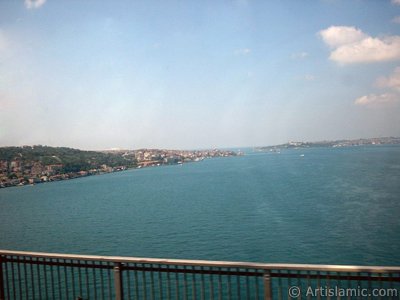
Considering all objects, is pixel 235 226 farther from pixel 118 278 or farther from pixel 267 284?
pixel 267 284

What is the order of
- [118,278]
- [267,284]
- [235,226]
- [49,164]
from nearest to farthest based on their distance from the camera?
[267,284], [118,278], [235,226], [49,164]

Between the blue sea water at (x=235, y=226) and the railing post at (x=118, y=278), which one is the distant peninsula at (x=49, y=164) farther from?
the railing post at (x=118, y=278)

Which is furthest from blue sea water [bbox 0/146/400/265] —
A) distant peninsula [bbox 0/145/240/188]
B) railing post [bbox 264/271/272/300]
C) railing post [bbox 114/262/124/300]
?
distant peninsula [bbox 0/145/240/188]

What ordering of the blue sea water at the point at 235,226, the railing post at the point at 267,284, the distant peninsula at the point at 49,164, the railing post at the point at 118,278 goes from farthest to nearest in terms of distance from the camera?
the distant peninsula at the point at 49,164
the blue sea water at the point at 235,226
the railing post at the point at 118,278
the railing post at the point at 267,284

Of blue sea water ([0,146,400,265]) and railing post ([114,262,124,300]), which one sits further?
blue sea water ([0,146,400,265])

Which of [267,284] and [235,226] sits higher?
[267,284]

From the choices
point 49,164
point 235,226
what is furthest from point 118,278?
point 49,164

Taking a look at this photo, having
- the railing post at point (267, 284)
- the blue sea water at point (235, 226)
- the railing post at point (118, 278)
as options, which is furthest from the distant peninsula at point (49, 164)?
the railing post at point (267, 284)

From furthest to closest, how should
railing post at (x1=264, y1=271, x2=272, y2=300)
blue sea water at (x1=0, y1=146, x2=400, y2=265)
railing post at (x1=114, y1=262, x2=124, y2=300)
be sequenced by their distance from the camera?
blue sea water at (x1=0, y1=146, x2=400, y2=265) < railing post at (x1=114, y1=262, x2=124, y2=300) < railing post at (x1=264, y1=271, x2=272, y2=300)

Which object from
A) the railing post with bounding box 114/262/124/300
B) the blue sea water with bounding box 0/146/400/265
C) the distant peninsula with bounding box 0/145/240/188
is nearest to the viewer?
the railing post with bounding box 114/262/124/300

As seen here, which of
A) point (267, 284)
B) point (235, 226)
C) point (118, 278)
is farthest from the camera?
point (235, 226)

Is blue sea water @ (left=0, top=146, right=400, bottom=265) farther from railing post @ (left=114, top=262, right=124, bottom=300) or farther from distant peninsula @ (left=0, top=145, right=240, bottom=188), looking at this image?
distant peninsula @ (left=0, top=145, right=240, bottom=188)

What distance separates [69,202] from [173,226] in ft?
111

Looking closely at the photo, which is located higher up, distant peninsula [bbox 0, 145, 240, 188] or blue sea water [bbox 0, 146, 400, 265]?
distant peninsula [bbox 0, 145, 240, 188]
